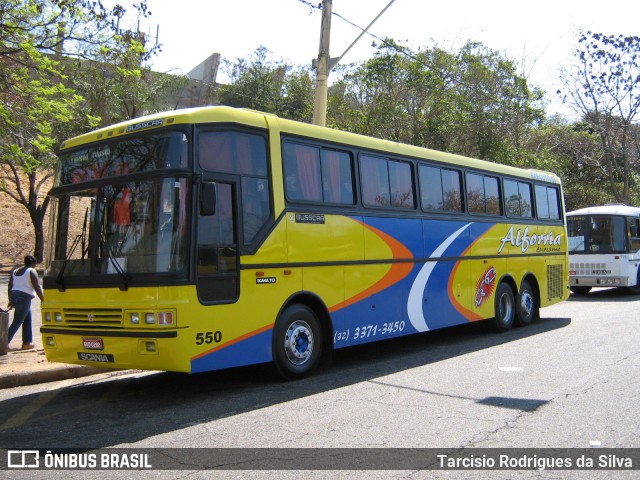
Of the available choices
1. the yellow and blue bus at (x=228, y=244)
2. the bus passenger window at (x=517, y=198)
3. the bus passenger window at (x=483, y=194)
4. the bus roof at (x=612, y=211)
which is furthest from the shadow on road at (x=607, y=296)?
the yellow and blue bus at (x=228, y=244)

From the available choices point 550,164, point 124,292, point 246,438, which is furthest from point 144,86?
point 246,438

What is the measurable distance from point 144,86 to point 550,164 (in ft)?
65.1

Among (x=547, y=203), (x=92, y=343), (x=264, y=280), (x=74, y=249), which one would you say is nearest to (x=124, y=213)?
(x=74, y=249)

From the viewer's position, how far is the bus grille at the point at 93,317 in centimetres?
724

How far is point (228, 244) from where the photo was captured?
757cm

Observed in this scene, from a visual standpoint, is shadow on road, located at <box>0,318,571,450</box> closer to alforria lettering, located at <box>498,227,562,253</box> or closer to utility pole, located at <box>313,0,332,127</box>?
alforria lettering, located at <box>498,227,562,253</box>

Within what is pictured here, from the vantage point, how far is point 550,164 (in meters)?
32.5

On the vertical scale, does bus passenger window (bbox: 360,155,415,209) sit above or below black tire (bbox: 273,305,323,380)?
above

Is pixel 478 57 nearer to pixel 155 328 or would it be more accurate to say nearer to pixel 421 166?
pixel 421 166

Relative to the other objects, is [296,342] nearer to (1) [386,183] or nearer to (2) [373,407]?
(2) [373,407]

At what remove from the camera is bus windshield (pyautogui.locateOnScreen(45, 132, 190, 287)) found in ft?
23.4

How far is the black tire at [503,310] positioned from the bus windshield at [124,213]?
7.98 m

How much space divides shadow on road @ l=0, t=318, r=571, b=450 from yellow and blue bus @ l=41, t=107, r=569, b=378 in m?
0.46

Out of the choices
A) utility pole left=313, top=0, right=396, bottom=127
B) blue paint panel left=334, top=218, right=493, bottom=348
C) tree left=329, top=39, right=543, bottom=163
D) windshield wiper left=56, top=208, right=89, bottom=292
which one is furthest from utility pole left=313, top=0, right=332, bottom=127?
tree left=329, top=39, right=543, bottom=163
